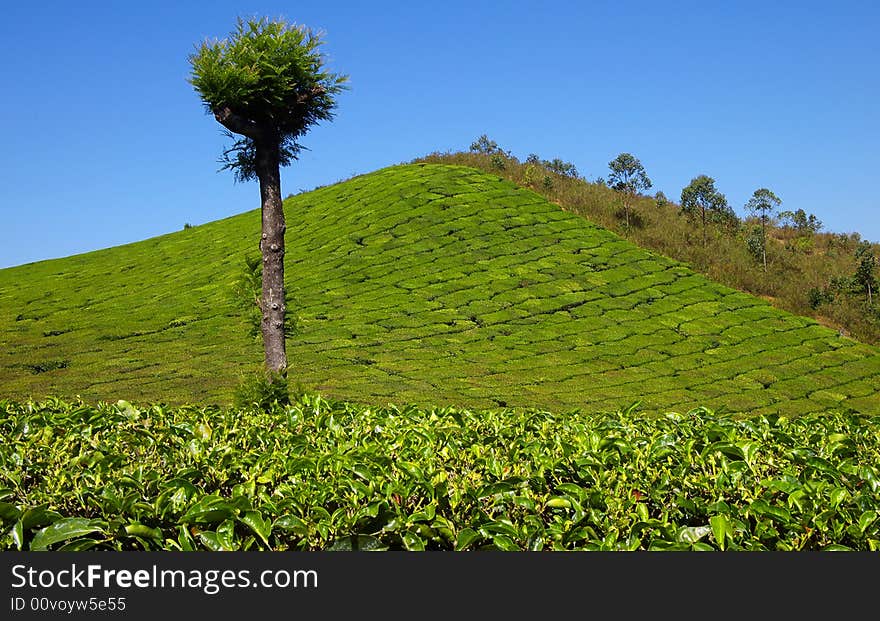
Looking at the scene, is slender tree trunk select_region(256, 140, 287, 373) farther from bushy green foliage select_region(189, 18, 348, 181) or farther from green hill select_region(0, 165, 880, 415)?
green hill select_region(0, 165, 880, 415)

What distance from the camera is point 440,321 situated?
17016mm

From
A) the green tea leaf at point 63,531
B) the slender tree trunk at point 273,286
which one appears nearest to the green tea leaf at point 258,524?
the green tea leaf at point 63,531

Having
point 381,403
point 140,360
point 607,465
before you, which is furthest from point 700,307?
point 607,465

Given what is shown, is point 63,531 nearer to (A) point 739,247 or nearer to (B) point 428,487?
(B) point 428,487

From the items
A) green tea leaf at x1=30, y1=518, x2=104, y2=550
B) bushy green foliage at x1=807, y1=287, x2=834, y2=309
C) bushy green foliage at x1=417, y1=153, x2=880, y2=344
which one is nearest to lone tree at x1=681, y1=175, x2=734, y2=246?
bushy green foliage at x1=417, y1=153, x2=880, y2=344

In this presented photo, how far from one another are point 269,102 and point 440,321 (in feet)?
32.4

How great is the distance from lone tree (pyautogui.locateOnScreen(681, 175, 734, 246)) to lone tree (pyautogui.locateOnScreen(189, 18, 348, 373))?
19674 millimetres

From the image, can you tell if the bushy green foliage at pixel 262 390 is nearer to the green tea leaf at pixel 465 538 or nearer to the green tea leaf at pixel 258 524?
the green tea leaf at pixel 258 524

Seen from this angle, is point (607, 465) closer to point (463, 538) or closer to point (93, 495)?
point (463, 538)

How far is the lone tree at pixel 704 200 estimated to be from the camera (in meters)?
24.8

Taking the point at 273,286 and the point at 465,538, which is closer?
the point at 465,538

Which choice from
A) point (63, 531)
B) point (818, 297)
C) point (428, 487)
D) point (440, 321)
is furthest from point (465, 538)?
point (818, 297)

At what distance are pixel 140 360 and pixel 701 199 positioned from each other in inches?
755

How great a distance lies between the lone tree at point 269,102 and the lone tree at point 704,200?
64.5ft
